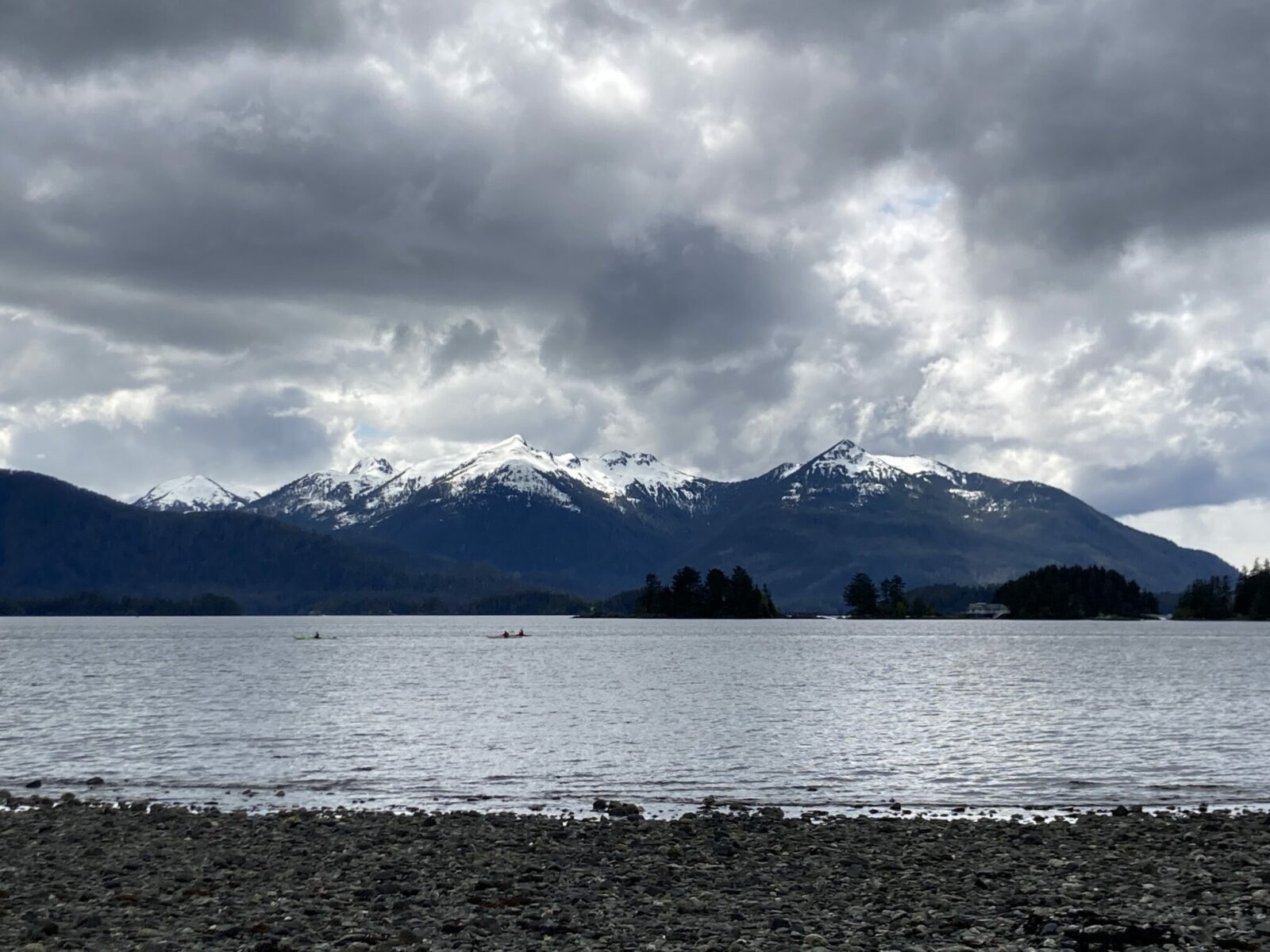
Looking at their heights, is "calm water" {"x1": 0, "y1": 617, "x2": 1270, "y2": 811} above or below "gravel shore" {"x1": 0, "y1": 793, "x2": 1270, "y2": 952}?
below

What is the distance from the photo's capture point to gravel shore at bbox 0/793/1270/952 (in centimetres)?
2148

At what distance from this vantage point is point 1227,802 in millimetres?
42500

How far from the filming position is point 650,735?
66188 mm

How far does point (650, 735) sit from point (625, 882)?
39153 millimetres

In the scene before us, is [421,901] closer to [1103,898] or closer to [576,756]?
[1103,898]

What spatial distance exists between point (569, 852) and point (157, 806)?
1689 cm

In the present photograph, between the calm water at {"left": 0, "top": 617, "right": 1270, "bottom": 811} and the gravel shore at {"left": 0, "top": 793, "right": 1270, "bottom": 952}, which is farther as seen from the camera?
the calm water at {"left": 0, "top": 617, "right": 1270, "bottom": 811}

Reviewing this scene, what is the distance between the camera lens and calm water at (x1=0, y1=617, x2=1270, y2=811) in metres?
46.8

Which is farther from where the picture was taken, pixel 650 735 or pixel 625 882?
pixel 650 735

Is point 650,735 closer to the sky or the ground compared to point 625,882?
closer to the ground

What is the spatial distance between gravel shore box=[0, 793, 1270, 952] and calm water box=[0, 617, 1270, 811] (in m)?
8.02

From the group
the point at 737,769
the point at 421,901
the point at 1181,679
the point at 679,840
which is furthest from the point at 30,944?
the point at 1181,679

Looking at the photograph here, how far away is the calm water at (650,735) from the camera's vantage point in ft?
153

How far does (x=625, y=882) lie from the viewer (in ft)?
89.8
